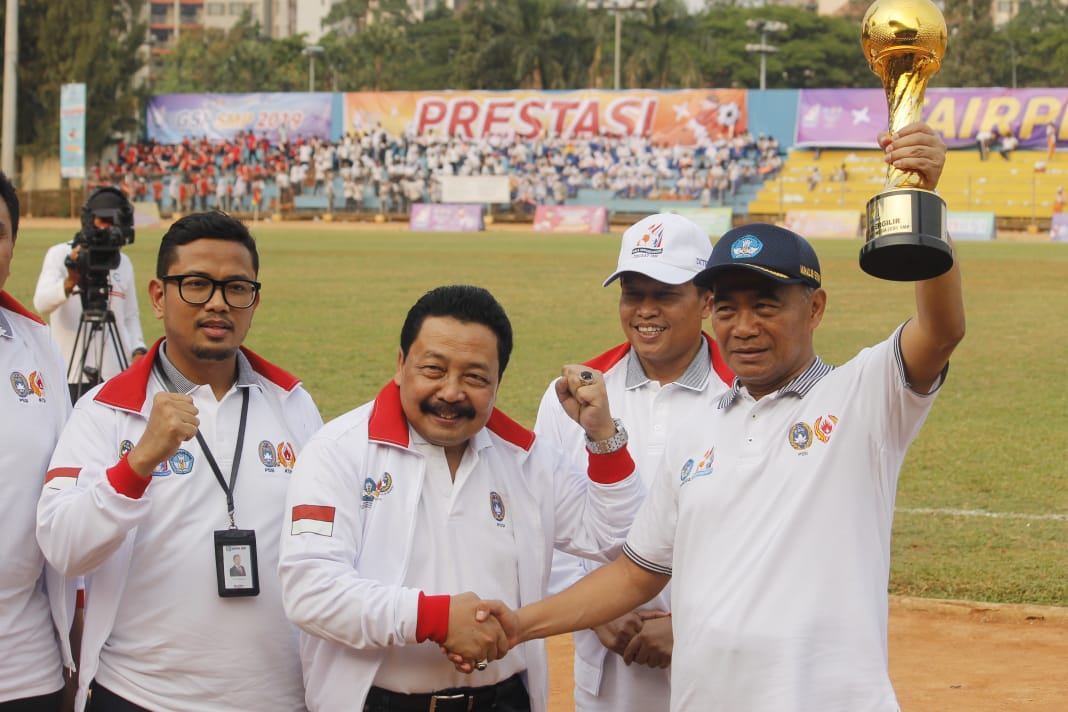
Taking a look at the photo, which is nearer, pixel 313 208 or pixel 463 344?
pixel 463 344

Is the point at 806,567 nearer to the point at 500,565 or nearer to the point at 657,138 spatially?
the point at 500,565

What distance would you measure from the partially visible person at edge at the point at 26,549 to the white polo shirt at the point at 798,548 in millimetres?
1703

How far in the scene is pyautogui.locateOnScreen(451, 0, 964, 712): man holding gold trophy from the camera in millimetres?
3049

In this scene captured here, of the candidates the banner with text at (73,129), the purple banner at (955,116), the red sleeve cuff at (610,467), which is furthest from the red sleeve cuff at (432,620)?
the purple banner at (955,116)

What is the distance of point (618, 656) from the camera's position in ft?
13.9

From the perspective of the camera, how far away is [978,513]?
31.1 ft

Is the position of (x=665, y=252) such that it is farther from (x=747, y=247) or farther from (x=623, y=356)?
(x=747, y=247)

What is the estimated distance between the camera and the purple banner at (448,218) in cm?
4975

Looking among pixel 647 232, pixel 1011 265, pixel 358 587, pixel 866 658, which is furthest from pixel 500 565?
pixel 1011 265

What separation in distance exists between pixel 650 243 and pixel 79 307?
630 centimetres

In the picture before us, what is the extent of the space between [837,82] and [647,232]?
272 ft

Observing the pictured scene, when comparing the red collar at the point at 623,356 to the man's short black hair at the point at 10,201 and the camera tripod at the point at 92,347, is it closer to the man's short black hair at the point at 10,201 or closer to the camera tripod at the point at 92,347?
the man's short black hair at the point at 10,201

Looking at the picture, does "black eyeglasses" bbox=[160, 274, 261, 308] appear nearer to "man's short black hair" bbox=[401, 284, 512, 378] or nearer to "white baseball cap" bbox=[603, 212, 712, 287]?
"man's short black hair" bbox=[401, 284, 512, 378]

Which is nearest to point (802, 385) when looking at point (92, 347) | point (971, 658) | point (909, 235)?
point (909, 235)
